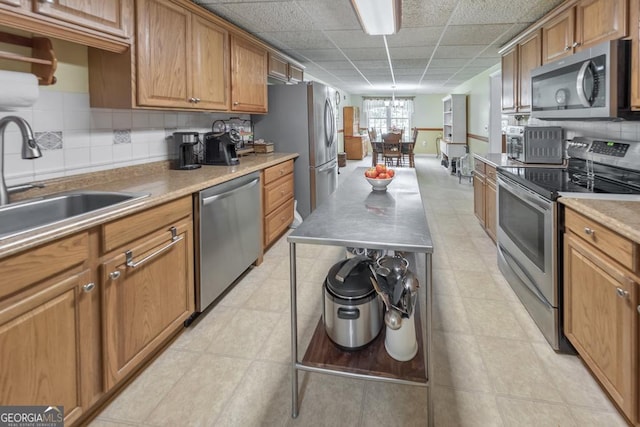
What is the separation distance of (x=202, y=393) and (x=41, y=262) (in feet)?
2.92

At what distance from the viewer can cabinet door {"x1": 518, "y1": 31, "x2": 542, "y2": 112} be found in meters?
3.30

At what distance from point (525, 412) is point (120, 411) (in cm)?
166

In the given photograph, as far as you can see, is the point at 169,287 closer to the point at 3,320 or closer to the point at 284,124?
the point at 3,320

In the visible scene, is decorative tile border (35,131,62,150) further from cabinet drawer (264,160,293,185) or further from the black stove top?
the black stove top

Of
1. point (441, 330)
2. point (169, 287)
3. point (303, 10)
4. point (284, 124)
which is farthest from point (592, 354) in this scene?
point (284, 124)

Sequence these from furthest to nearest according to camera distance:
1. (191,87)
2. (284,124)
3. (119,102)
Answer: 1. (284,124)
2. (191,87)
3. (119,102)

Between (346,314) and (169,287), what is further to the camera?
(169,287)

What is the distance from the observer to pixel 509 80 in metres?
4.07

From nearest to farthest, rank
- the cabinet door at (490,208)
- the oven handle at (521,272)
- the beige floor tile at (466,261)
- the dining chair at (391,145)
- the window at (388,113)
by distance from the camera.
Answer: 1. the oven handle at (521,272)
2. the beige floor tile at (466,261)
3. the cabinet door at (490,208)
4. the dining chair at (391,145)
5. the window at (388,113)

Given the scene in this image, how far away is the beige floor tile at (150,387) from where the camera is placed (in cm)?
157

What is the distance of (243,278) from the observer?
3.00m

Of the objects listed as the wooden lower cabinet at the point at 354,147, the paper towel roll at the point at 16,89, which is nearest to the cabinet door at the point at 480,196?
the paper towel roll at the point at 16,89

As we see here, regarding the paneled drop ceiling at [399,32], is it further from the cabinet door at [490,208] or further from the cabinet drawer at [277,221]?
the cabinet drawer at [277,221]

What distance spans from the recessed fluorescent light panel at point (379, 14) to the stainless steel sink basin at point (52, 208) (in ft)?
6.40
